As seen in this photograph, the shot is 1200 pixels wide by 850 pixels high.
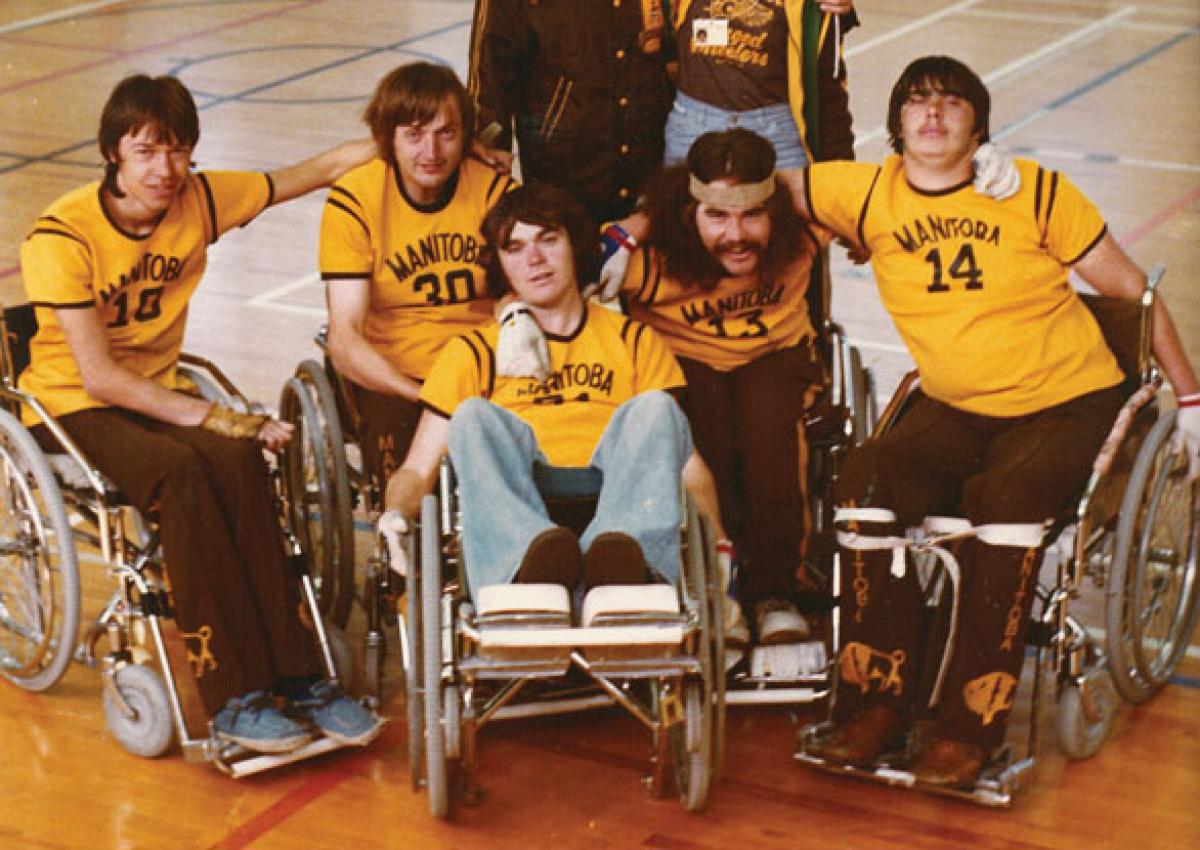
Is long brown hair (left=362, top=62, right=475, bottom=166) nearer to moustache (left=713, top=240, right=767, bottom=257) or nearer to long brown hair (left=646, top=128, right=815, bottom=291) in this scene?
long brown hair (left=646, top=128, right=815, bottom=291)

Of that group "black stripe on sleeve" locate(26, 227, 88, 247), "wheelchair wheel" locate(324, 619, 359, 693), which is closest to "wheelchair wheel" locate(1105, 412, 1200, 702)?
"wheelchair wheel" locate(324, 619, 359, 693)

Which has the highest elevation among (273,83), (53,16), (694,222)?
(53,16)

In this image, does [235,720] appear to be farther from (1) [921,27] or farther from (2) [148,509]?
(1) [921,27]

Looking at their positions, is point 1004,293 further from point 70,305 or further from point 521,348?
point 70,305

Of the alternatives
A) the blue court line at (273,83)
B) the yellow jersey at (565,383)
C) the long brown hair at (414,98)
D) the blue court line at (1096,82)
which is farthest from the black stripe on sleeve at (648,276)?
the blue court line at (1096,82)

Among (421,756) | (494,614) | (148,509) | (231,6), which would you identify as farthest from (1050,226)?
(231,6)

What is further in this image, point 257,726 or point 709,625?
point 257,726

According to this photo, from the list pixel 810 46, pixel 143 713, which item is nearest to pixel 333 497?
pixel 143 713

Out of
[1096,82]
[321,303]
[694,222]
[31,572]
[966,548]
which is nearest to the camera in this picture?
[966,548]

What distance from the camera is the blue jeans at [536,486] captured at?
A: 329 cm

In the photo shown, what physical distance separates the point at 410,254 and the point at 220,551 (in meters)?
0.82

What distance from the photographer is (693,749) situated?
10.7ft

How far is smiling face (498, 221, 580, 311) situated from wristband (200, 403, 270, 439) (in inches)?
22.4

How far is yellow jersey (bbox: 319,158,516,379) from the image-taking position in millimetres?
3932
